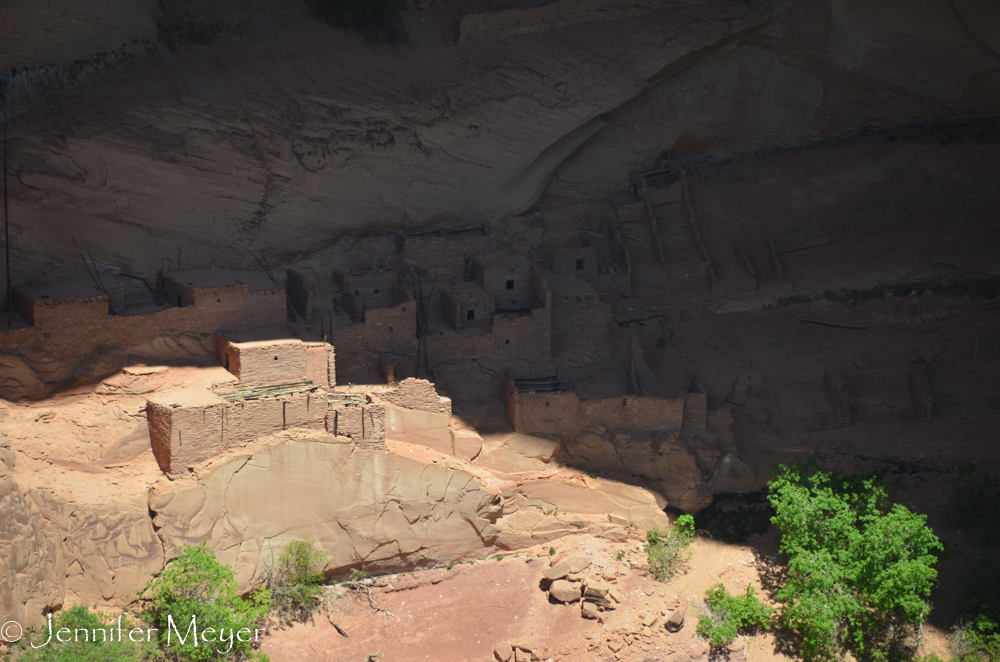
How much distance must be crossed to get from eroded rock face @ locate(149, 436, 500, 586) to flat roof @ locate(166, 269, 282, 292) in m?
4.42

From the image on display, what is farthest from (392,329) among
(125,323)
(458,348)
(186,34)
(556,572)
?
(186,34)

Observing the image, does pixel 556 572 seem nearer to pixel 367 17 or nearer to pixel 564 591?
pixel 564 591

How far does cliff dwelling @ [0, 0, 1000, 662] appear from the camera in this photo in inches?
879

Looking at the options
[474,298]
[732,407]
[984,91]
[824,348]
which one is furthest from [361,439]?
[984,91]

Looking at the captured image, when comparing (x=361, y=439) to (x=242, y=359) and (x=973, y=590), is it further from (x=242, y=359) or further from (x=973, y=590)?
(x=973, y=590)

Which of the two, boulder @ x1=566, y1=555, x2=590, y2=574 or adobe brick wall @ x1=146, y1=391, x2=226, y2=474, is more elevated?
adobe brick wall @ x1=146, y1=391, x2=226, y2=474

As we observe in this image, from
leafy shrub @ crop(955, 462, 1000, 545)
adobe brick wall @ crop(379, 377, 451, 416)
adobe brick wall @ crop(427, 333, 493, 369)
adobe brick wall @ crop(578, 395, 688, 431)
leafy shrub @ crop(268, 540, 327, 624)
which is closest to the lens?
leafy shrub @ crop(268, 540, 327, 624)

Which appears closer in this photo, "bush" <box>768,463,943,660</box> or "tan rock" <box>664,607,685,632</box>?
"bush" <box>768,463,943,660</box>

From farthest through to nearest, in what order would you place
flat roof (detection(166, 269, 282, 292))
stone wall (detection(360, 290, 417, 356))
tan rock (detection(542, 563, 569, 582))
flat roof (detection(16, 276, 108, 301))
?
stone wall (detection(360, 290, 417, 356))
flat roof (detection(166, 269, 282, 292))
tan rock (detection(542, 563, 569, 582))
flat roof (detection(16, 276, 108, 301))

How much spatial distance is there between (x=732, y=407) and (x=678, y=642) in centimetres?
663

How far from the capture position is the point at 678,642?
22906mm

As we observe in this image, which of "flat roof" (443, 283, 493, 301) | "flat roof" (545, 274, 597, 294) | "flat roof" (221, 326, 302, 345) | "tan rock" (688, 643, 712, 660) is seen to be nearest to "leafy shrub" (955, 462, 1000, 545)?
"tan rock" (688, 643, 712, 660)

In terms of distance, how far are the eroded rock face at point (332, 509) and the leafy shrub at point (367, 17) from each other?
10.1 meters

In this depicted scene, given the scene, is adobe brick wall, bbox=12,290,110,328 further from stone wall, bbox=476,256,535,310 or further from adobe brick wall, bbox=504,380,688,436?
adobe brick wall, bbox=504,380,688,436
